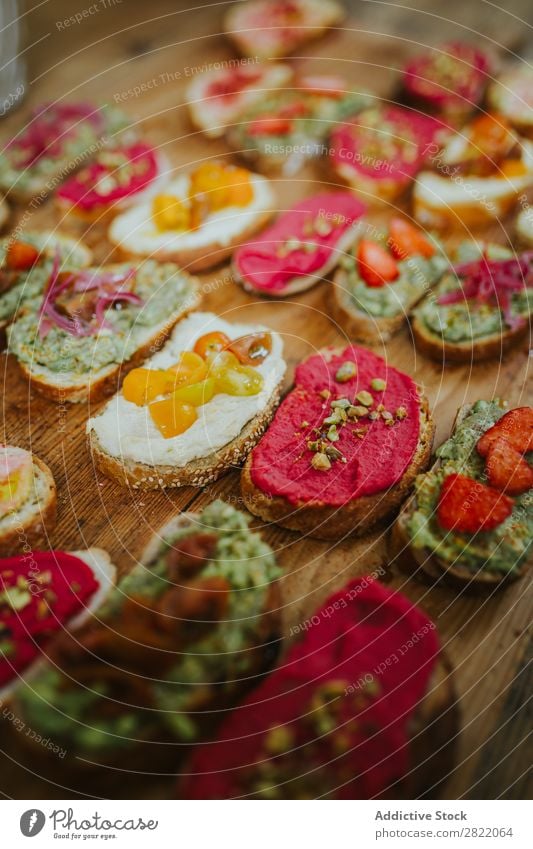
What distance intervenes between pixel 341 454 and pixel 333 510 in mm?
300

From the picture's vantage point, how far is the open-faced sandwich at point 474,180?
15.2 ft

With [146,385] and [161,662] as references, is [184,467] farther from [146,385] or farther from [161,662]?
Answer: [161,662]

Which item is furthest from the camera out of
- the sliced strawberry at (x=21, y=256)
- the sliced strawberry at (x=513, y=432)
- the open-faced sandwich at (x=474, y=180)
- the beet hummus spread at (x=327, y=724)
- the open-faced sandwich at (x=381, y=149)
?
the open-faced sandwich at (x=381, y=149)

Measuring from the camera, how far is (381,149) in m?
5.00

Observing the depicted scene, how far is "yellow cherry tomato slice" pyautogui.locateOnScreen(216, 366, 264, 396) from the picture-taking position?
344 centimetres

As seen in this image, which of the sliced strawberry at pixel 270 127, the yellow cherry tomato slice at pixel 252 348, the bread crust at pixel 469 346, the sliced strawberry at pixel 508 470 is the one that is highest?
the sliced strawberry at pixel 270 127

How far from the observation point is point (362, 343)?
408 cm

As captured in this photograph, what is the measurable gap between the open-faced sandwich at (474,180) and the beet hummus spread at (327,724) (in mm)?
3220

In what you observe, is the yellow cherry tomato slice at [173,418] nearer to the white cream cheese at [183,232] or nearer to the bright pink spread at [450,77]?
the white cream cheese at [183,232]

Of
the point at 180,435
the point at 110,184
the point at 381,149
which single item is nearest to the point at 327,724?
the point at 180,435

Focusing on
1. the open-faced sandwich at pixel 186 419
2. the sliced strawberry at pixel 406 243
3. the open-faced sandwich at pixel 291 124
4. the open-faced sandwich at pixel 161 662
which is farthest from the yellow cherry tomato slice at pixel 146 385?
the open-faced sandwich at pixel 291 124

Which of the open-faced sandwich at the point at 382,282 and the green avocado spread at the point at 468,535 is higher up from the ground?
the open-faced sandwich at the point at 382,282

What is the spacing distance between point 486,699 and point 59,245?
3979 mm

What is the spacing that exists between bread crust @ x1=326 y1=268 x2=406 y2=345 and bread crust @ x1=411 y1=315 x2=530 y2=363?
0.16 metres
